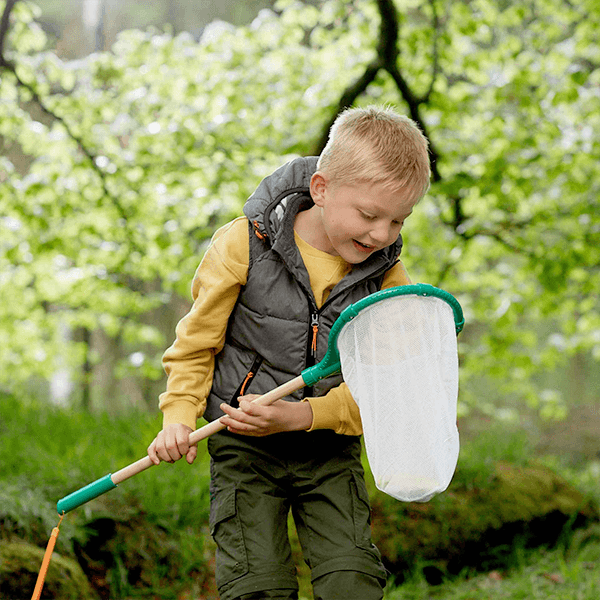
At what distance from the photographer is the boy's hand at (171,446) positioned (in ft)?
6.86

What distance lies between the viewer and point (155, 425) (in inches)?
192

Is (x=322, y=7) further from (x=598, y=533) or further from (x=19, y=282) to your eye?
(x=598, y=533)

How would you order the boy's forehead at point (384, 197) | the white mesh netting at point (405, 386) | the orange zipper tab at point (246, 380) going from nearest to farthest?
the white mesh netting at point (405, 386)
the boy's forehead at point (384, 197)
the orange zipper tab at point (246, 380)

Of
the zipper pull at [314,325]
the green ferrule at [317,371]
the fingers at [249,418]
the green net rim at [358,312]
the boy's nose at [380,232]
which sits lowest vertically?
the fingers at [249,418]

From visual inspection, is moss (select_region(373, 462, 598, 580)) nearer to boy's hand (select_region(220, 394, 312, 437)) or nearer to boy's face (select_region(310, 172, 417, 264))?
boy's hand (select_region(220, 394, 312, 437))

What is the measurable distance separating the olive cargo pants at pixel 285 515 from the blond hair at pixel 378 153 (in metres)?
0.82

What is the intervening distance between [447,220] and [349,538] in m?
4.37

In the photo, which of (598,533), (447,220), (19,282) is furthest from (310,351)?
(19,282)

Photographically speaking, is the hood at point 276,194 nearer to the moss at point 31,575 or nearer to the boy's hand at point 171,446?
the boy's hand at point 171,446

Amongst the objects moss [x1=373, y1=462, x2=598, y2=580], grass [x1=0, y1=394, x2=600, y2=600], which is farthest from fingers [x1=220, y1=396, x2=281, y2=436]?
moss [x1=373, y1=462, x2=598, y2=580]

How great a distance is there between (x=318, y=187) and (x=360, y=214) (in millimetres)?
203

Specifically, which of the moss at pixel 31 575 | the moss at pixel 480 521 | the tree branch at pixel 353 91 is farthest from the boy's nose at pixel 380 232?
the tree branch at pixel 353 91

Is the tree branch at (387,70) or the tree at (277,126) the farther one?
the tree at (277,126)

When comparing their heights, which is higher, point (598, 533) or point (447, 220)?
point (447, 220)
